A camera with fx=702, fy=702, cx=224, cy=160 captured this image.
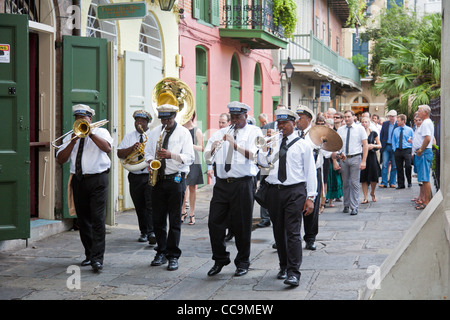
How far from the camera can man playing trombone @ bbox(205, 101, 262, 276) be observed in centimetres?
780

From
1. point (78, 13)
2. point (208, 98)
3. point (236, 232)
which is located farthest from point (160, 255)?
point (208, 98)

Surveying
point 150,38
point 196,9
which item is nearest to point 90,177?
point 150,38

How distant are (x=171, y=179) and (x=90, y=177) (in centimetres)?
93

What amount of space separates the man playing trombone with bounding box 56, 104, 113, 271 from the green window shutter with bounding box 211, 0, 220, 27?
34.0 ft

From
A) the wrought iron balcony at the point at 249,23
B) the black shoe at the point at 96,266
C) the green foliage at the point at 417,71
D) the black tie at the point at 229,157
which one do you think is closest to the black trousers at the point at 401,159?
the green foliage at the point at 417,71

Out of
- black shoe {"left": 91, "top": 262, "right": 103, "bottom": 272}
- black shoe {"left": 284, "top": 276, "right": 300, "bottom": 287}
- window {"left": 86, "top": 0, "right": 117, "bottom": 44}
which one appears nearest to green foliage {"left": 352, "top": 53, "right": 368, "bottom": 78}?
window {"left": 86, "top": 0, "right": 117, "bottom": 44}

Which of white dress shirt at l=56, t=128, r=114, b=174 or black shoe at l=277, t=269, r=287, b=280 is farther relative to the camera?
white dress shirt at l=56, t=128, r=114, b=174

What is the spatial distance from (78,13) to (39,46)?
2.91 ft

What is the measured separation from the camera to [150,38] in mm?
14562

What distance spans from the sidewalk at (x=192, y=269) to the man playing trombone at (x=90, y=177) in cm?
45

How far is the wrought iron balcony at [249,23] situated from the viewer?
743 inches

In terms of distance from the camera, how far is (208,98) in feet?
58.5

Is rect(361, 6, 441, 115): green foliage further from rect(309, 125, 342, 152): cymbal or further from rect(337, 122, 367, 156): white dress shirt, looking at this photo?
rect(309, 125, 342, 152): cymbal
